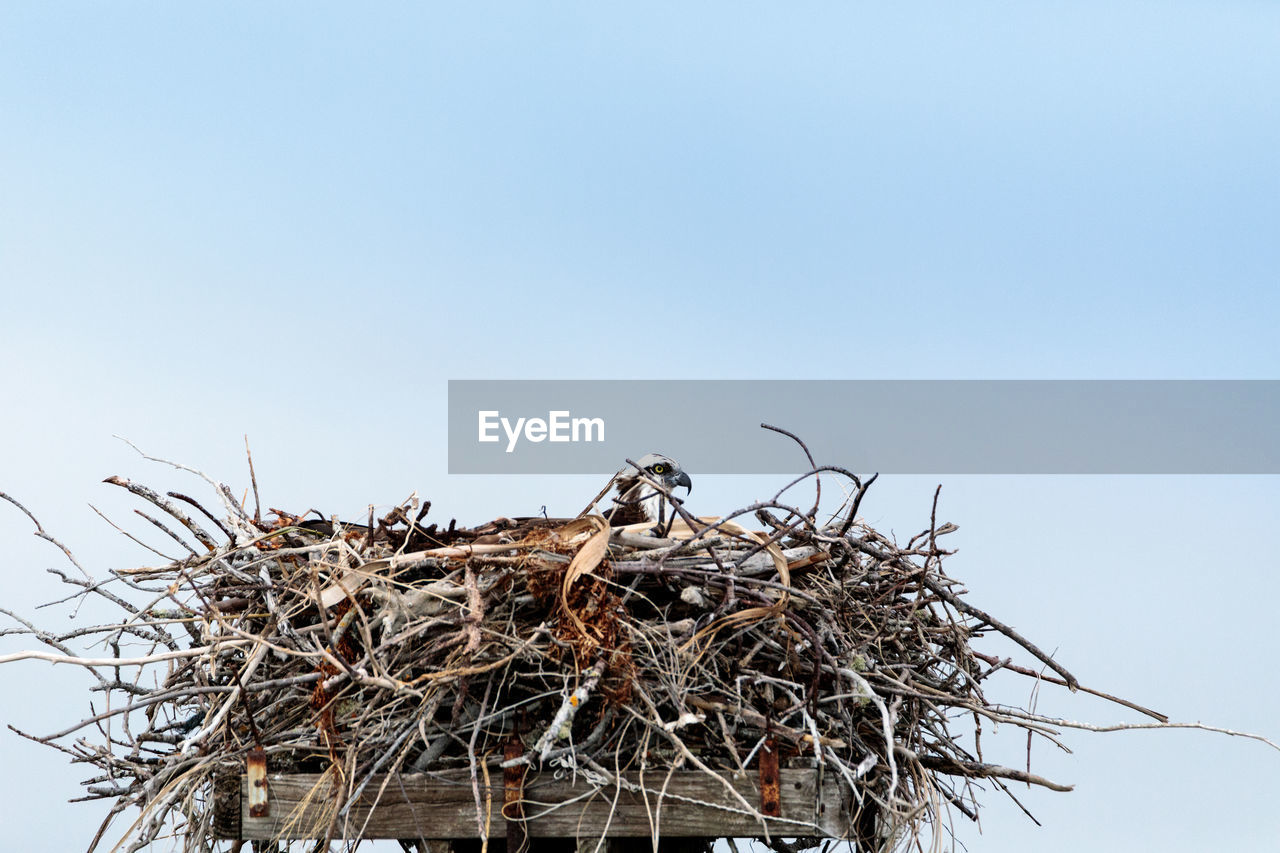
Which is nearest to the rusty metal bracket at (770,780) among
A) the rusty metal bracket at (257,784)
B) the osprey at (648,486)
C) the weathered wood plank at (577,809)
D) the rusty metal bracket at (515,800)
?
the weathered wood plank at (577,809)

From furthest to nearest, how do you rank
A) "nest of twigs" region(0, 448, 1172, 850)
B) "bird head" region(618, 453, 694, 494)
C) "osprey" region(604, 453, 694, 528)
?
"bird head" region(618, 453, 694, 494)
"osprey" region(604, 453, 694, 528)
"nest of twigs" region(0, 448, 1172, 850)

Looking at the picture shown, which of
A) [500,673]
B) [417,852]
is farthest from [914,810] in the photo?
[417,852]

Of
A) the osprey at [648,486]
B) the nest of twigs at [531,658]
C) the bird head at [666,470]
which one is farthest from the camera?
the bird head at [666,470]

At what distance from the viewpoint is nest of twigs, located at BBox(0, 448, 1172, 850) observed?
371 cm

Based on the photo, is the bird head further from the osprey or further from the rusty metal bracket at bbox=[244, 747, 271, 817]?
the rusty metal bracket at bbox=[244, 747, 271, 817]

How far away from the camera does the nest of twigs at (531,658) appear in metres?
3.71

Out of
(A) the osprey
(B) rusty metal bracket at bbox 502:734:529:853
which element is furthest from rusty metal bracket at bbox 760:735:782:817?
(A) the osprey

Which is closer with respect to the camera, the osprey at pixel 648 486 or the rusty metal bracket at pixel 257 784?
the rusty metal bracket at pixel 257 784

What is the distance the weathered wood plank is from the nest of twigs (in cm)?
7

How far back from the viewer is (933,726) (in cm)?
445

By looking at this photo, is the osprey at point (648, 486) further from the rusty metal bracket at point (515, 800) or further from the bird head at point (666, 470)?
the rusty metal bracket at point (515, 800)

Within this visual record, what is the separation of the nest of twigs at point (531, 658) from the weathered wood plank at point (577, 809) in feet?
0.23

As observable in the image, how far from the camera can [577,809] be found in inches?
151

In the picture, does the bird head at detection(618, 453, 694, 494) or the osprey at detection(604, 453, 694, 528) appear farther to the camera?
the bird head at detection(618, 453, 694, 494)
